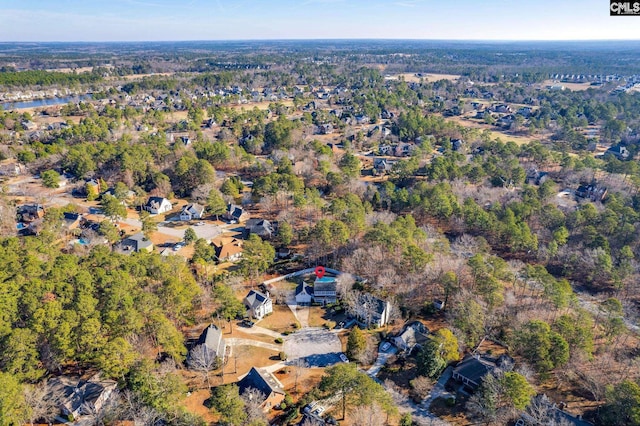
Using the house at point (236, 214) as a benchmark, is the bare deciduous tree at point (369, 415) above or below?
below

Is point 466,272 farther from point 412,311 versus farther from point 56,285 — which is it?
point 56,285

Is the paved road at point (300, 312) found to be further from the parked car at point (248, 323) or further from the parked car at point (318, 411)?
the parked car at point (318, 411)

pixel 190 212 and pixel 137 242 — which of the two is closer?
pixel 137 242

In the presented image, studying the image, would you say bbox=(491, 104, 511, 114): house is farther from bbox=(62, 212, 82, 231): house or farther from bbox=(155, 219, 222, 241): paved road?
bbox=(62, 212, 82, 231): house

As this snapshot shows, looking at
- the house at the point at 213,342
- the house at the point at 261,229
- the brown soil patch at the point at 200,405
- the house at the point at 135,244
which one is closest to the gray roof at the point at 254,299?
the house at the point at 213,342

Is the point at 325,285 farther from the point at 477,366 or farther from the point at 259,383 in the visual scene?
the point at 477,366

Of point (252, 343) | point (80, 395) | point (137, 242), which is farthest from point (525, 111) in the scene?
point (80, 395)

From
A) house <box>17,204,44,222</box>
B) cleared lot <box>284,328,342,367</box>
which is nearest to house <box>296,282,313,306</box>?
cleared lot <box>284,328,342,367</box>
